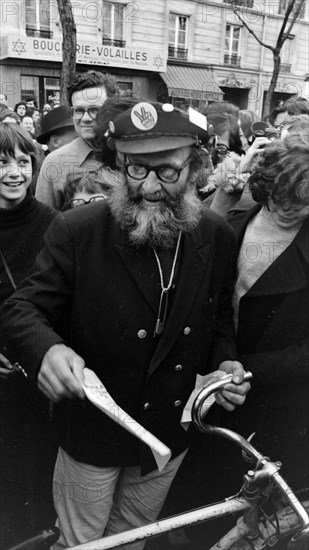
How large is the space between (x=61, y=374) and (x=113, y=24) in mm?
3467

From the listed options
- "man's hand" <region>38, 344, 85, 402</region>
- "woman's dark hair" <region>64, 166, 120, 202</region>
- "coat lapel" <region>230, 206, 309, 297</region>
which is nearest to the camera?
"man's hand" <region>38, 344, 85, 402</region>

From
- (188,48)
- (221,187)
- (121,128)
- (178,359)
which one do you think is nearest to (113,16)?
(188,48)

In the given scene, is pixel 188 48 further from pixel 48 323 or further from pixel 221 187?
pixel 48 323

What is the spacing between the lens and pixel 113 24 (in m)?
3.94

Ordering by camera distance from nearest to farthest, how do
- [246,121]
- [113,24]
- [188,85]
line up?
[188,85], [113,24], [246,121]

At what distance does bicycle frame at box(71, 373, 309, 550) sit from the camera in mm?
1470

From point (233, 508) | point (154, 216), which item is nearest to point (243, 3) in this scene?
point (154, 216)

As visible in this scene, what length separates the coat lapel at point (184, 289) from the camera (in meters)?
1.66

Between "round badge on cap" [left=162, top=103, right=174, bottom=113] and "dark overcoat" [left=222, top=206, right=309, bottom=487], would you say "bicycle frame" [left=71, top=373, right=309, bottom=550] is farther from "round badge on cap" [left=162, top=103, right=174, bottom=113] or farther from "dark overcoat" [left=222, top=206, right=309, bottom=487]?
"round badge on cap" [left=162, top=103, right=174, bottom=113]

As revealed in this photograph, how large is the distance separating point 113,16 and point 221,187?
8.81ft

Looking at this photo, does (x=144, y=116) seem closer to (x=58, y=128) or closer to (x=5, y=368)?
(x=5, y=368)

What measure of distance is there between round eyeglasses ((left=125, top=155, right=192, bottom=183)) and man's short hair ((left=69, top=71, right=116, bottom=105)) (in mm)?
1695

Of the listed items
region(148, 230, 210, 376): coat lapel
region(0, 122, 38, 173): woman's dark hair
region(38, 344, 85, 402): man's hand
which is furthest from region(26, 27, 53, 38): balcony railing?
region(38, 344, 85, 402): man's hand

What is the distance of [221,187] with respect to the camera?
2.50m
